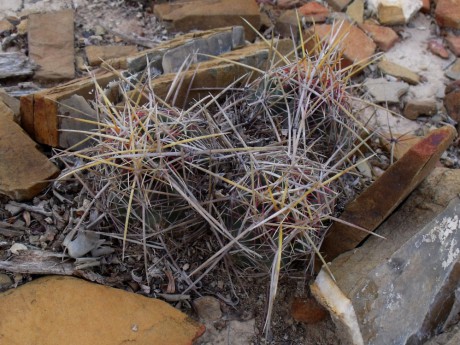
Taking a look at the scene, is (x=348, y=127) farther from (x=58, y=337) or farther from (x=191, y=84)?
(x=58, y=337)

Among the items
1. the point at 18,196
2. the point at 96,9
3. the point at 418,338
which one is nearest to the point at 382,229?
the point at 418,338

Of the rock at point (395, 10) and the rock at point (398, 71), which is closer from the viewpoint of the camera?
the rock at point (398, 71)

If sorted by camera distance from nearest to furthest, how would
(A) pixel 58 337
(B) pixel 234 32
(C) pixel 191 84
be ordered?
(A) pixel 58 337 < (C) pixel 191 84 < (B) pixel 234 32

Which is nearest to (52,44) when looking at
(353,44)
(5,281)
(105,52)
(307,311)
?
(105,52)

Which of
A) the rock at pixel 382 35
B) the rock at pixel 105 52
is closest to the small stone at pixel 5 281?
the rock at pixel 105 52

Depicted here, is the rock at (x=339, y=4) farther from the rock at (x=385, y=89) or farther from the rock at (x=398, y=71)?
the rock at (x=385, y=89)

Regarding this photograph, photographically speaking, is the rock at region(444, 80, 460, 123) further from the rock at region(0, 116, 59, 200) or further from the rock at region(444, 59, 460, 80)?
the rock at region(0, 116, 59, 200)

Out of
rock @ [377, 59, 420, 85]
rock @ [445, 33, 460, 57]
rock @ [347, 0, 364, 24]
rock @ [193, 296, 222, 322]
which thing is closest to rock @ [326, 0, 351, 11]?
rock @ [347, 0, 364, 24]
